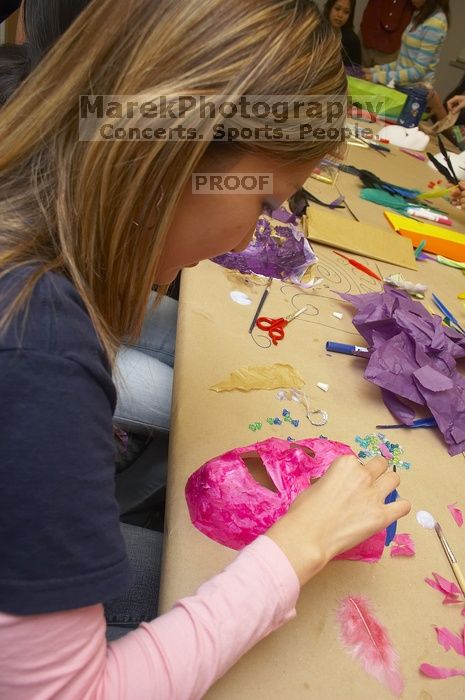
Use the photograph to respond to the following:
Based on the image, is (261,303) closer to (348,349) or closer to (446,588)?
(348,349)

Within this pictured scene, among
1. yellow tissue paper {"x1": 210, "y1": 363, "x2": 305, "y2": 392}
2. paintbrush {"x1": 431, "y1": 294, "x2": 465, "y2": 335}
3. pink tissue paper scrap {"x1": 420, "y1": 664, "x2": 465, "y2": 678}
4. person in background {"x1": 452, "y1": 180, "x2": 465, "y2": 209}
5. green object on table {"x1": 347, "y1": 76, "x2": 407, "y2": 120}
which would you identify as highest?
green object on table {"x1": 347, "y1": 76, "x2": 407, "y2": 120}

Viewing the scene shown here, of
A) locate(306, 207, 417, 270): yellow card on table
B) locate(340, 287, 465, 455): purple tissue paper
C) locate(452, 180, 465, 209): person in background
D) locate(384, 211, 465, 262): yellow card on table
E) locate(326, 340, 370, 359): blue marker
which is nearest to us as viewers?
locate(340, 287, 465, 455): purple tissue paper

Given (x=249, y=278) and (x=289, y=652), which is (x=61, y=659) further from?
(x=249, y=278)

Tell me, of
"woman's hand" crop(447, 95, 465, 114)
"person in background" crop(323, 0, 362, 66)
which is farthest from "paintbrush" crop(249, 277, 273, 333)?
"person in background" crop(323, 0, 362, 66)

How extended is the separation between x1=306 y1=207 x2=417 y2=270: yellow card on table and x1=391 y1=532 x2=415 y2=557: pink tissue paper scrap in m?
0.84

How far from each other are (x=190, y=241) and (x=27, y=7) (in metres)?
0.53

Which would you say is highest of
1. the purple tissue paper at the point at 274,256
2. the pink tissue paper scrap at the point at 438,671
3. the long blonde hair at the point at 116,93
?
the long blonde hair at the point at 116,93

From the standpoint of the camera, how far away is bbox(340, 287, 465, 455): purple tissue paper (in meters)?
0.88

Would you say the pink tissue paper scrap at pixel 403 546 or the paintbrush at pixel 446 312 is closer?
the pink tissue paper scrap at pixel 403 546

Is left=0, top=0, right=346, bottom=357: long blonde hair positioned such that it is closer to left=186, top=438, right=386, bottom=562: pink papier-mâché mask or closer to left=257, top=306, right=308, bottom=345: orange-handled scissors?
left=186, top=438, right=386, bottom=562: pink papier-mâché mask

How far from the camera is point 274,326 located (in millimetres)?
1000

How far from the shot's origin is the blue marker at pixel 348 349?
98cm

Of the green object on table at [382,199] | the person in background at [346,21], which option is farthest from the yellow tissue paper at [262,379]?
the person in background at [346,21]

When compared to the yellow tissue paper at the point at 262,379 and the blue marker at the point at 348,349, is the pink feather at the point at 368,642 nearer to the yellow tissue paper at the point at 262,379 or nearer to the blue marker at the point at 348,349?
the yellow tissue paper at the point at 262,379
